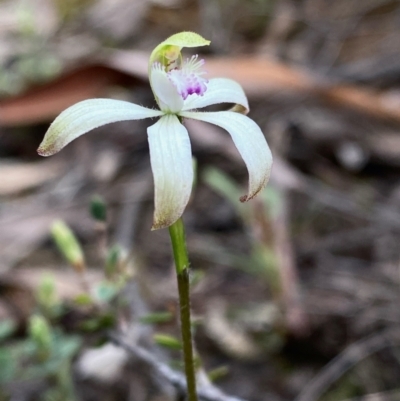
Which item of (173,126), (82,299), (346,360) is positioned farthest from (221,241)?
(173,126)

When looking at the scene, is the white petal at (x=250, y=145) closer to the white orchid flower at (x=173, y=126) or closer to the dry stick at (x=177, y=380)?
the white orchid flower at (x=173, y=126)

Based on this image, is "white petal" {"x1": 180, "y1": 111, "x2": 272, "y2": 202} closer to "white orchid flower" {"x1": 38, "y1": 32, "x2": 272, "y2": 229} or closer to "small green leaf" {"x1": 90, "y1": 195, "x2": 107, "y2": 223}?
"white orchid flower" {"x1": 38, "y1": 32, "x2": 272, "y2": 229}

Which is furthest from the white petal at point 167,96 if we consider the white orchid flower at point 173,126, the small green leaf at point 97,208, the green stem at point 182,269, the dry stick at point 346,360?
the dry stick at point 346,360

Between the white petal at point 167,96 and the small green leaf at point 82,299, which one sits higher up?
the white petal at point 167,96

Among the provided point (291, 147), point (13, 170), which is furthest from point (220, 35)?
point (13, 170)

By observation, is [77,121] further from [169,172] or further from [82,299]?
[82,299]

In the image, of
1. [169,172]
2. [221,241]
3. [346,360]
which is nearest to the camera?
[169,172]

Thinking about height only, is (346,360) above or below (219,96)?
below

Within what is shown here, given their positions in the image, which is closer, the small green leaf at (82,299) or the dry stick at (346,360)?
the small green leaf at (82,299)
